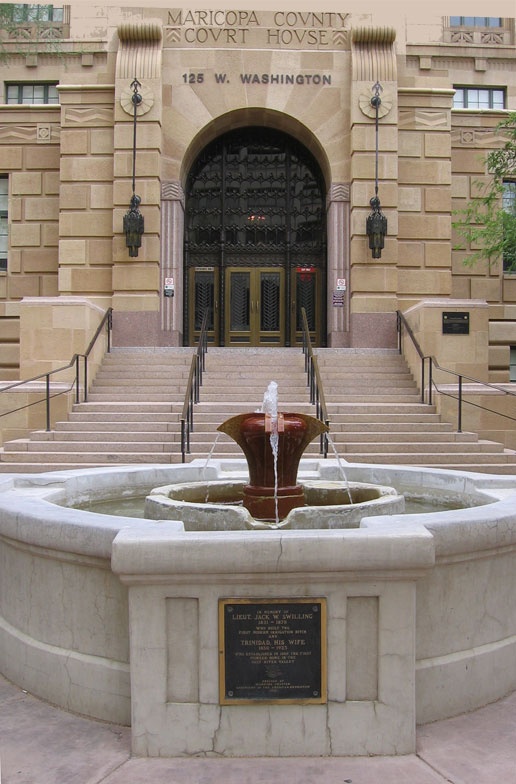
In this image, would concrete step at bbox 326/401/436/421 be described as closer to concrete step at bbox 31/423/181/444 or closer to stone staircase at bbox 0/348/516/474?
stone staircase at bbox 0/348/516/474

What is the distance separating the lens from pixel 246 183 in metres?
23.2

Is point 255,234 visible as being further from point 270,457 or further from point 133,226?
point 270,457

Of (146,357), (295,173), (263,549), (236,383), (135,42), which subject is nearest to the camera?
(263,549)

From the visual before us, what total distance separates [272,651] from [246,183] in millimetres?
20998

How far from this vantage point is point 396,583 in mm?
3855

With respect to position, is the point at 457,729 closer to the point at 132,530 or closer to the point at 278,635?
the point at 278,635

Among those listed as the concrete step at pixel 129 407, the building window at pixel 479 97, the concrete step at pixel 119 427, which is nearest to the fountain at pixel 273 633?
the concrete step at pixel 119 427

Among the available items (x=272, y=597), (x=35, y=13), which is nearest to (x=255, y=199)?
(x=35, y=13)

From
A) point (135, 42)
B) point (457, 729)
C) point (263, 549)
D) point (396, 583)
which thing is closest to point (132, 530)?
point (263, 549)

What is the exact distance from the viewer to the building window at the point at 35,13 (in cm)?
2052

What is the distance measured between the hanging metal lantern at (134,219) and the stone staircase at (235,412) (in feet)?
10.8

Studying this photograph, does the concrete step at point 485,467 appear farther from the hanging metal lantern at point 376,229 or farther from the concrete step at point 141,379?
the hanging metal lantern at point 376,229

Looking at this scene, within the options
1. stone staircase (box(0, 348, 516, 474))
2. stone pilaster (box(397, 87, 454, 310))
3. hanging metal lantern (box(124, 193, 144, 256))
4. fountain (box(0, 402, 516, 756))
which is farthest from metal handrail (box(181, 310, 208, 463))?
stone pilaster (box(397, 87, 454, 310))

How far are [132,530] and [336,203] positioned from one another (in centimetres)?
1856
